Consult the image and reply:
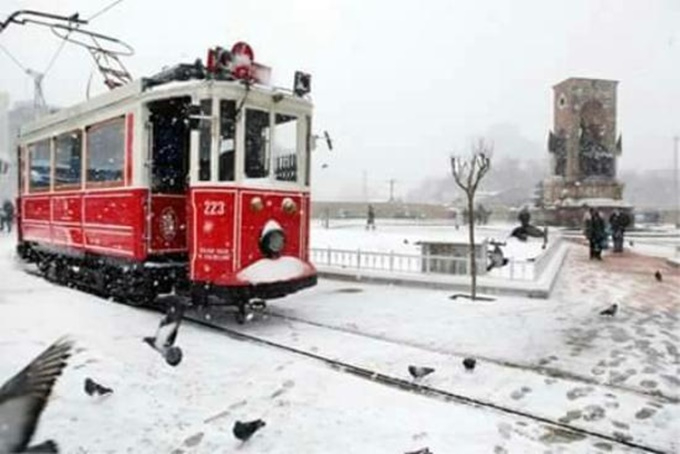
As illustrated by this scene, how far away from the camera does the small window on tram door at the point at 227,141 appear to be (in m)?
8.70

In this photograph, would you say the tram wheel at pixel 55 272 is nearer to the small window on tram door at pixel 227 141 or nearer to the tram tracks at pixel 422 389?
the tram tracks at pixel 422 389

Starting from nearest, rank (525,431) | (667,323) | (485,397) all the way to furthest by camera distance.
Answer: (525,431) → (485,397) → (667,323)

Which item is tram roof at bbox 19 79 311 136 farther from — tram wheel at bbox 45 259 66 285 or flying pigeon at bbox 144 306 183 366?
flying pigeon at bbox 144 306 183 366

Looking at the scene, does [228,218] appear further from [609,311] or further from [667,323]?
[667,323]

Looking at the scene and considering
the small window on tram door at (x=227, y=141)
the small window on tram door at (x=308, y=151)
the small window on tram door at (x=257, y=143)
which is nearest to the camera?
the small window on tram door at (x=227, y=141)

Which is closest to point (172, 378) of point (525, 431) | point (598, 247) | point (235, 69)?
point (525, 431)

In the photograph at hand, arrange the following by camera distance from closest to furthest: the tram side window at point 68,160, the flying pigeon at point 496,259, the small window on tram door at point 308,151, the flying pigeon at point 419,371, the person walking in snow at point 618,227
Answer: the flying pigeon at point 419,371 < the small window on tram door at point 308,151 < the tram side window at point 68,160 < the flying pigeon at point 496,259 < the person walking in snow at point 618,227

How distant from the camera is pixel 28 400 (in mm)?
2152

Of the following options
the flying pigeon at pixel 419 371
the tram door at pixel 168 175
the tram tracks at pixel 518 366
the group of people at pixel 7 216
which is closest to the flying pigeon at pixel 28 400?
the flying pigeon at pixel 419 371

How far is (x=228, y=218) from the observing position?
859cm

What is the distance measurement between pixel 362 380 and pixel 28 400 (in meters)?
4.53

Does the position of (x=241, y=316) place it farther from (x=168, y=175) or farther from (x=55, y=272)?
(x=55, y=272)

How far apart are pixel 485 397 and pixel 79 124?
873 centimetres

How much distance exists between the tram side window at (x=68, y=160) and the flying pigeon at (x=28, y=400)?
9.83m
